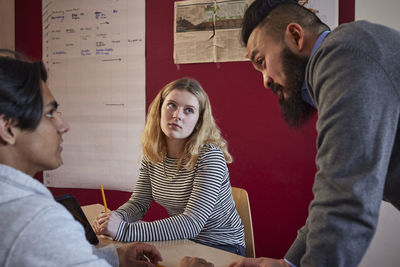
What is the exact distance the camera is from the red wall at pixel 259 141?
2.25m

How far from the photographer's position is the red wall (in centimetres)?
225

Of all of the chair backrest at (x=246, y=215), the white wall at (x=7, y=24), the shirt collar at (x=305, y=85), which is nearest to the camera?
the shirt collar at (x=305, y=85)

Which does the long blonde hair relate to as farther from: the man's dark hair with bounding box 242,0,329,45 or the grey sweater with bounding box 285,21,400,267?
the grey sweater with bounding box 285,21,400,267

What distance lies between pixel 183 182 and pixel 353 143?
Answer: 39.0 inches

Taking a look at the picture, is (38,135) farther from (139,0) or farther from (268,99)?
(139,0)

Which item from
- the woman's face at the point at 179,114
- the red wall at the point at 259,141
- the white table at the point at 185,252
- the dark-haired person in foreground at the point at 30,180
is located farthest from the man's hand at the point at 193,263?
the red wall at the point at 259,141

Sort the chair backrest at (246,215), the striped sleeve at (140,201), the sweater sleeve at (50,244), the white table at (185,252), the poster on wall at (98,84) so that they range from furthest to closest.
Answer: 1. the poster on wall at (98,84)
2. the chair backrest at (246,215)
3. the striped sleeve at (140,201)
4. the white table at (185,252)
5. the sweater sleeve at (50,244)

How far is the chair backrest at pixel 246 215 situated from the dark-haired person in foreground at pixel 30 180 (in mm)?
875

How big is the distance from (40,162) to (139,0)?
6.92 feet

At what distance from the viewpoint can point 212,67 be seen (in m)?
2.46

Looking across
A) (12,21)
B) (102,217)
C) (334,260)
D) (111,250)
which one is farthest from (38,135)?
(12,21)

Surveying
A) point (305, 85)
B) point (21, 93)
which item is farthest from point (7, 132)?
point (305, 85)

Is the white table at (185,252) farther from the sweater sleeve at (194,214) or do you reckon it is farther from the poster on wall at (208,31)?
the poster on wall at (208,31)

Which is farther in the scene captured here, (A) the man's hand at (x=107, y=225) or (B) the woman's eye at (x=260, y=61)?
(A) the man's hand at (x=107, y=225)
